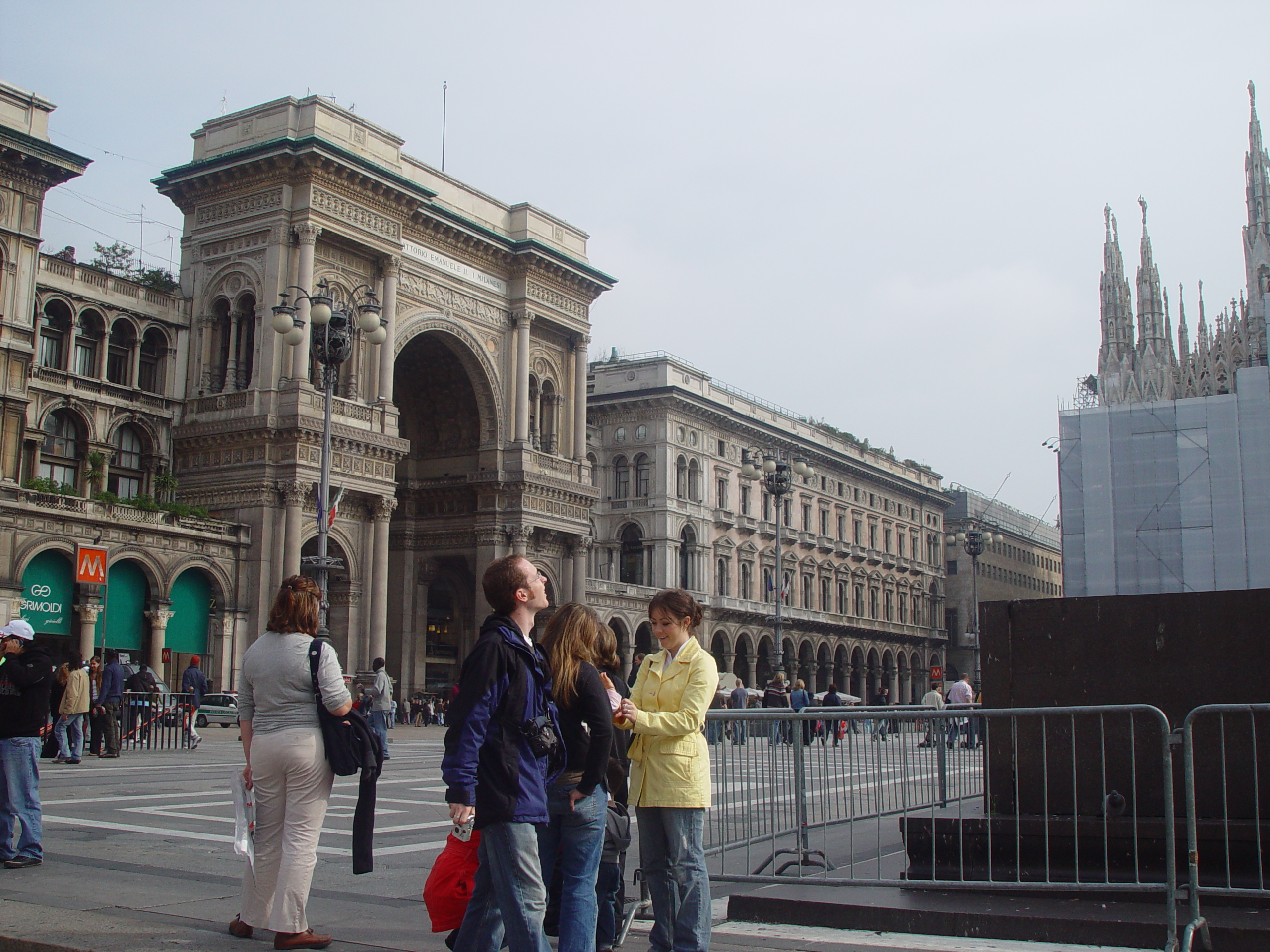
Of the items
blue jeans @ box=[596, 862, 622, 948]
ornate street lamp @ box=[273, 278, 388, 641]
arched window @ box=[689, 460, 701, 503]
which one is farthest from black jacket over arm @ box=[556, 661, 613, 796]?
arched window @ box=[689, 460, 701, 503]

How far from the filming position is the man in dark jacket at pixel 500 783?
4.83 metres

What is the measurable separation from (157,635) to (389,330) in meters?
11.6

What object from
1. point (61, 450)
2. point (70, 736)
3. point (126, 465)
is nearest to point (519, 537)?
point (126, 465)

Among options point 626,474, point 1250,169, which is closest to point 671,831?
point 626,474

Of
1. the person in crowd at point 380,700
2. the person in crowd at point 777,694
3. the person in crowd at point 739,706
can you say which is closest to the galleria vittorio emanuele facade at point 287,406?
the person in crowd at point 380,700

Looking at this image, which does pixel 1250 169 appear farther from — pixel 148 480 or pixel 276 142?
pixel 148 480

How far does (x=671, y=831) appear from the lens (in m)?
5.84

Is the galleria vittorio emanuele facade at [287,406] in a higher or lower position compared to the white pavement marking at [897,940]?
higher

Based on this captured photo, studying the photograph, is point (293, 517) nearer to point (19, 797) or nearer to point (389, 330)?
point (389, 330)

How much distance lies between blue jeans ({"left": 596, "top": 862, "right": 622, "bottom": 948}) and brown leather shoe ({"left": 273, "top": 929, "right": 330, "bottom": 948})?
128cm

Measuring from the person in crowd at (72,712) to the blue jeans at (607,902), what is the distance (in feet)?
41.0

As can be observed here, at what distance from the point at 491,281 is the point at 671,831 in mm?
41403

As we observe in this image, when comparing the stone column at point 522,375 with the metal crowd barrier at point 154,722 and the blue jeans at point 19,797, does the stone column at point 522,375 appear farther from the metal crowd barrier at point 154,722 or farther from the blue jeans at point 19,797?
the blue jeans at point 19,797

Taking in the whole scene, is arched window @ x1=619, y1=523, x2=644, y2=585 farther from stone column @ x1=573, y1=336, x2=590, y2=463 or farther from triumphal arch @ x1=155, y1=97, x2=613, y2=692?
stone column @ x1=573, y1=336, x2=590, y2=463
